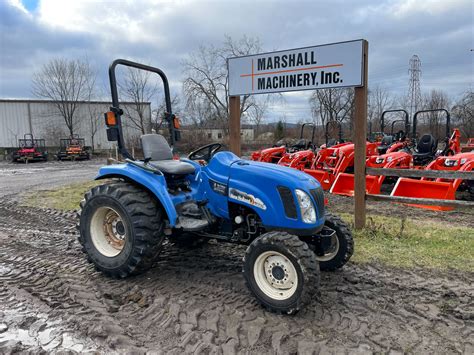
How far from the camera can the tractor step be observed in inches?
140

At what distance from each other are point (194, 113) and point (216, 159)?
26309 millimetres

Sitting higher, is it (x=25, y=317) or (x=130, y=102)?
(x=130, y=102)

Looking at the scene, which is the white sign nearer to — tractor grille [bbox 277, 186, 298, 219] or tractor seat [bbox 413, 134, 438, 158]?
tractor grille [bbox 277, 186, 298, 219]

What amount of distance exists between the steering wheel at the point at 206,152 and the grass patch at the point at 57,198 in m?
4.20

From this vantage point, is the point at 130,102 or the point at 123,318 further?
the point at 130,102

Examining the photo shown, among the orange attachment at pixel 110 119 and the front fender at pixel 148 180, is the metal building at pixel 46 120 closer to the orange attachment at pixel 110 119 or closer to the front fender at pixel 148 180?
the front fender at pixel 148 180

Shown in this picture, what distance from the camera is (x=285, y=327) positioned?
2811 millimetres

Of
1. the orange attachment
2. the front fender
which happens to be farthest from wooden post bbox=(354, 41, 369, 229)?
the orange attachment

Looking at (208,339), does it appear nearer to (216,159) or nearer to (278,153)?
(216,159)

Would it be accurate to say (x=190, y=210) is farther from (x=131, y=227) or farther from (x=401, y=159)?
(x=401, y=159)

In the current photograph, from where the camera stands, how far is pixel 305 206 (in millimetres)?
3176

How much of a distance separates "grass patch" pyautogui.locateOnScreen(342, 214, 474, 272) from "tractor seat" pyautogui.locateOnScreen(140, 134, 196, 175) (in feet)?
6.93

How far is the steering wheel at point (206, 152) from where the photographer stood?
12.9ft

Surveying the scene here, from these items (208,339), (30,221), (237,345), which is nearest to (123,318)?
(208,339)
